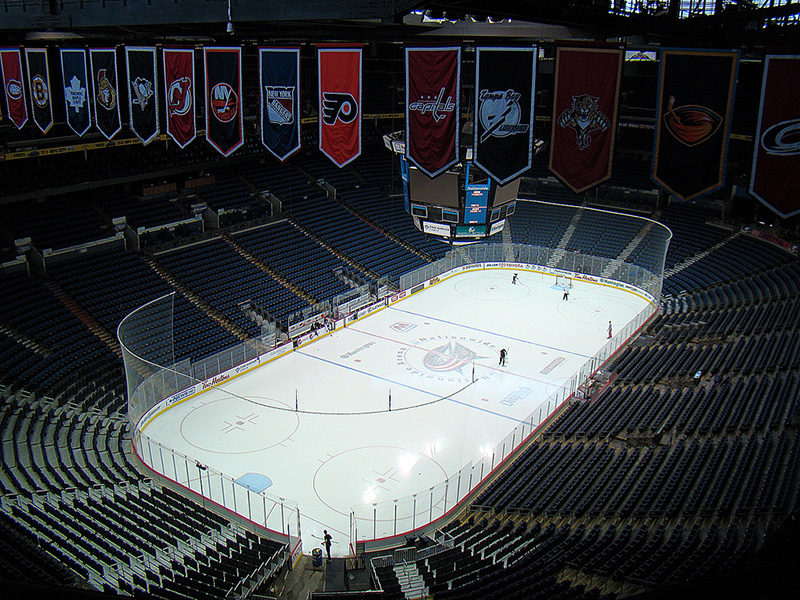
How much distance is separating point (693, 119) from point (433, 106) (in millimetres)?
5121

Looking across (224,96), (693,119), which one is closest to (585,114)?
(693,119)

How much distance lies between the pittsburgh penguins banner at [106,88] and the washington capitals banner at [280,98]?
17.4ft

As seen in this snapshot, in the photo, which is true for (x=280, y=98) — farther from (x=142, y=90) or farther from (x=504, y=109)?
(x=504, y=109)

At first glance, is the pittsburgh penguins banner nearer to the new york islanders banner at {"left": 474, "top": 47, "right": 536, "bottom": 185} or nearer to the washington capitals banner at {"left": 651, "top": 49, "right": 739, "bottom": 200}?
the new york islanders banner at {"left": 474, "top": 47, "right": 536, "bottom": 185}

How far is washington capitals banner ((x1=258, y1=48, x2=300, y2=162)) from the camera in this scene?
16.0 metres

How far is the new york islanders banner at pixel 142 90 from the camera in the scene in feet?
59.4

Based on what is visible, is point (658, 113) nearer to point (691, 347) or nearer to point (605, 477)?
point (605, 477)

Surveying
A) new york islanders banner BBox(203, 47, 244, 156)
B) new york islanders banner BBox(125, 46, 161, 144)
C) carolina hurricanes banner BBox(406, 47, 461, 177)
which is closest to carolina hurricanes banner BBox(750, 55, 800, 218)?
carolina hurricanes banner BBox(406, 47, 461, 177)

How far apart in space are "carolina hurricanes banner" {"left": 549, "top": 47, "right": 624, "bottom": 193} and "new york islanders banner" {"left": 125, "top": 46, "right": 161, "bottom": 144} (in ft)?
35.5

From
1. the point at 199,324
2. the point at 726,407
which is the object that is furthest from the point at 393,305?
the point at 726,407

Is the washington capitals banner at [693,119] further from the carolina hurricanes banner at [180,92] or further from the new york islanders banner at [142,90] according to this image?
the new york islanders banner at [142,90]

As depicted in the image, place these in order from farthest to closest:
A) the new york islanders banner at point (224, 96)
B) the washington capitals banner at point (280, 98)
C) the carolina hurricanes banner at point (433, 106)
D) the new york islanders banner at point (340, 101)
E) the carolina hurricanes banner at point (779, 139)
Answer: the new york islanders banner at point (224, 96), the washington capitals banner at point (280, 98), the new york islanders banner at point (340, 101), the carolina hurricanes banner at point (433, 106), the carolina hurricanes banner at point (779, 139)

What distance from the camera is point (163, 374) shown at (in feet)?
75.7

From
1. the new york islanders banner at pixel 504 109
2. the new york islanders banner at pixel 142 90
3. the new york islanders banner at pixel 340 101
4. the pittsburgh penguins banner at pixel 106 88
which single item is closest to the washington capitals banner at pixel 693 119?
the new york islanders banner at pixel 504 109
